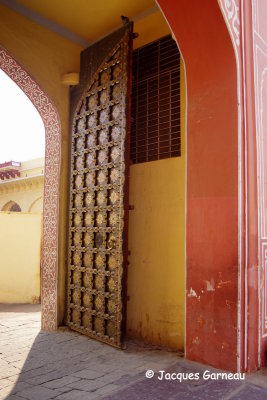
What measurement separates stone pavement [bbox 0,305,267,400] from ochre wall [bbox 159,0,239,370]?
28cm

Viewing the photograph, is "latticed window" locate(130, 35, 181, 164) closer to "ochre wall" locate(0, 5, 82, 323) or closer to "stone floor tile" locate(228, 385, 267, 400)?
"ochre wall" locate(0, 5, 82, 323)

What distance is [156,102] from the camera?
4250mm

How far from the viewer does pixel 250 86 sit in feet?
10.5

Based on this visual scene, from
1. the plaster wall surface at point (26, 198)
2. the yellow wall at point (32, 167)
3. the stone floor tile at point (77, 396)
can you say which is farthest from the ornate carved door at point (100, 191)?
the yellow wall at point (32, 167)

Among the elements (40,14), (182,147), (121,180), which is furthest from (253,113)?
(40,14)

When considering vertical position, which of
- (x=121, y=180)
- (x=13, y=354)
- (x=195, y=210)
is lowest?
(x=13, y=354)

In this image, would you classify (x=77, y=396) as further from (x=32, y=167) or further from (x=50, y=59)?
(x=32, y=167)

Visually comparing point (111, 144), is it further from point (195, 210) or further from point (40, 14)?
point (40, 14)

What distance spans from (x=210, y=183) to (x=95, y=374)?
1.87 metres

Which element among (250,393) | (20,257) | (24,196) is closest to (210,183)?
(250,393)

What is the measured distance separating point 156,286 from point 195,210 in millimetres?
1188

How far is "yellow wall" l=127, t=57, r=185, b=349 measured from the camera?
12.6ft

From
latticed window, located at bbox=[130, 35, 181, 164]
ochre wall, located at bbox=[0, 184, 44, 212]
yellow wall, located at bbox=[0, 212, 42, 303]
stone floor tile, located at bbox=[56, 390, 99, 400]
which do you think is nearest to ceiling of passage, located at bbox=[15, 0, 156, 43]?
latticed window, located at bbox=[130, 35, 181, 164]

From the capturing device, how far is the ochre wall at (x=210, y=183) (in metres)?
2.98
